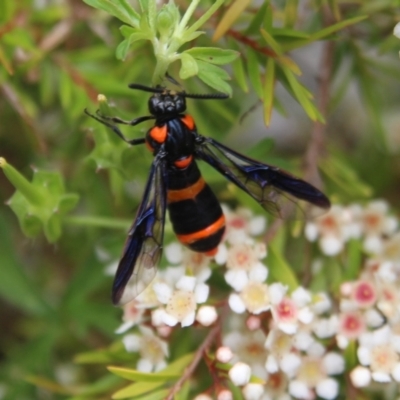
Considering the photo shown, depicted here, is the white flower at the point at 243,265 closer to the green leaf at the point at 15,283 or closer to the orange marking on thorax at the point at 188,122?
the orange marking on thorax at the point at 188,122

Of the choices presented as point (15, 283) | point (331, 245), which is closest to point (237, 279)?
point (331, 245)

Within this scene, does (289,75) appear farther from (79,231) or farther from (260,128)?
(260,128)

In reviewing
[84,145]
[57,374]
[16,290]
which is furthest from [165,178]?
[57,374]

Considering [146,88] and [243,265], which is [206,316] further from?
[146,88]

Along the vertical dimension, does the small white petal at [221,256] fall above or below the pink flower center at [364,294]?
above

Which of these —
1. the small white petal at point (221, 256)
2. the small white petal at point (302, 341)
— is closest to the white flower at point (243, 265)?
the small white petal at point (221, 256)

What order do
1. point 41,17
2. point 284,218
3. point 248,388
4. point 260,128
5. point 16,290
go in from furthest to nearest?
point 260,128 < point 16,290 < point 41,17 < point 284,218 < point 248,388
